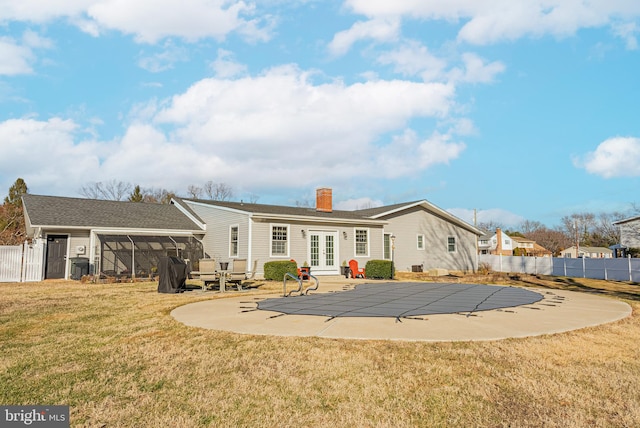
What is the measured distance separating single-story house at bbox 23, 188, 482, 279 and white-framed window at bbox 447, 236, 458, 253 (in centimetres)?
346

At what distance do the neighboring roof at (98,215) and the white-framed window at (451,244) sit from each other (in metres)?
16.4

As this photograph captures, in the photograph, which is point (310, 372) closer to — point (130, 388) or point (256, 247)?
point (130, 388)

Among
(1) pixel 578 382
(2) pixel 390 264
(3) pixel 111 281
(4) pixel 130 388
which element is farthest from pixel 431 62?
(3) pixel 111 281

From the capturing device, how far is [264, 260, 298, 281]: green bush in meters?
18.1

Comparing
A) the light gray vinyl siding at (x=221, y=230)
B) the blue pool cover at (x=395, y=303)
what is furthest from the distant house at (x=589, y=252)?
the blue pool cover at (x=395, y=303)

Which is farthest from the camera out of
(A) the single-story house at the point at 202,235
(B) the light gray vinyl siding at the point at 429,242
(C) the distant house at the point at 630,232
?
(C) the distant house at the point at 630,232

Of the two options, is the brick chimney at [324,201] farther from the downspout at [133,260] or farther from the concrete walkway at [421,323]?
the concrete walkway at [421,323]

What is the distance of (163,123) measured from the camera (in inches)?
819

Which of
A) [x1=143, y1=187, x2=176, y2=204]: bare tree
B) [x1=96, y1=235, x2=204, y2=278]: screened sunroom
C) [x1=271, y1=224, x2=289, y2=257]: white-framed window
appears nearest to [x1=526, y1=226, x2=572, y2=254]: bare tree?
[x1=143, y1=187, x2=176, y2=204]: bare tree

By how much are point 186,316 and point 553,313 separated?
7419 millimetres

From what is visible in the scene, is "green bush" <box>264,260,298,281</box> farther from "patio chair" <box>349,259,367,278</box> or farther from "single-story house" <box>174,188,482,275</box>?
"patio chair" <box>349,259,367,278</box>

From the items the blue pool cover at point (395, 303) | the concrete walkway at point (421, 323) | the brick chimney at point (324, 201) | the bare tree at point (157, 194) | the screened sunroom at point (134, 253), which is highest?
the bare tree at point (157, 194)

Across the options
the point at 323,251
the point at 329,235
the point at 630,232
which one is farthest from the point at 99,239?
the point at 630,232

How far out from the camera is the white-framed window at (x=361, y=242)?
22725 mm
